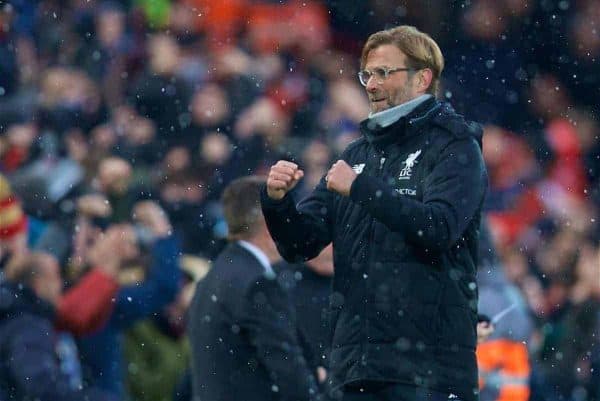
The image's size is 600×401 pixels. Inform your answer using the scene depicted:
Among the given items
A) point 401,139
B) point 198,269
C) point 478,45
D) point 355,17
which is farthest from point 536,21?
point 401,139

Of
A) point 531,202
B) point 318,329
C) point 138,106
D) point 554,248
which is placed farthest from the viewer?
point 531,202

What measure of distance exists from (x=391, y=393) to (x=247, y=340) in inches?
56.4

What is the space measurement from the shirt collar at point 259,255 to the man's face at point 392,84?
1.27 metres

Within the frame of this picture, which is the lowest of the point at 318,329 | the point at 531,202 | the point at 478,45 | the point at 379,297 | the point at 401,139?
the point at 531,202

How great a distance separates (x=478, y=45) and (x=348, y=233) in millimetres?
8311

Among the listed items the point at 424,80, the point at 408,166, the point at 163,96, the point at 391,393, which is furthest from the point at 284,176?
the point at 163,96

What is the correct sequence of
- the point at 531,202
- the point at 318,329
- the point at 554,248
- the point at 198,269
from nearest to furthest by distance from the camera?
the point at 318,329 < the point at 198,269 < the point at 554,248 < the point at 531,202

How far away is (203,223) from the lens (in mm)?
9352

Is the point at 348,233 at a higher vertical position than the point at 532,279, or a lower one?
higher

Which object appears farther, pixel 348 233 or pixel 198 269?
pixel 198 269

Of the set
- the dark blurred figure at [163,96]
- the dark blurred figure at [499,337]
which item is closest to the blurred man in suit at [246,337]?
the dark blurred figure at [499,337]

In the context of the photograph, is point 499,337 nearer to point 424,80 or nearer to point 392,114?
point 424,80

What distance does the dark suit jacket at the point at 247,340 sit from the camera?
18.7 feet

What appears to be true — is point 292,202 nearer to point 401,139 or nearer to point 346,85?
point 401,139
